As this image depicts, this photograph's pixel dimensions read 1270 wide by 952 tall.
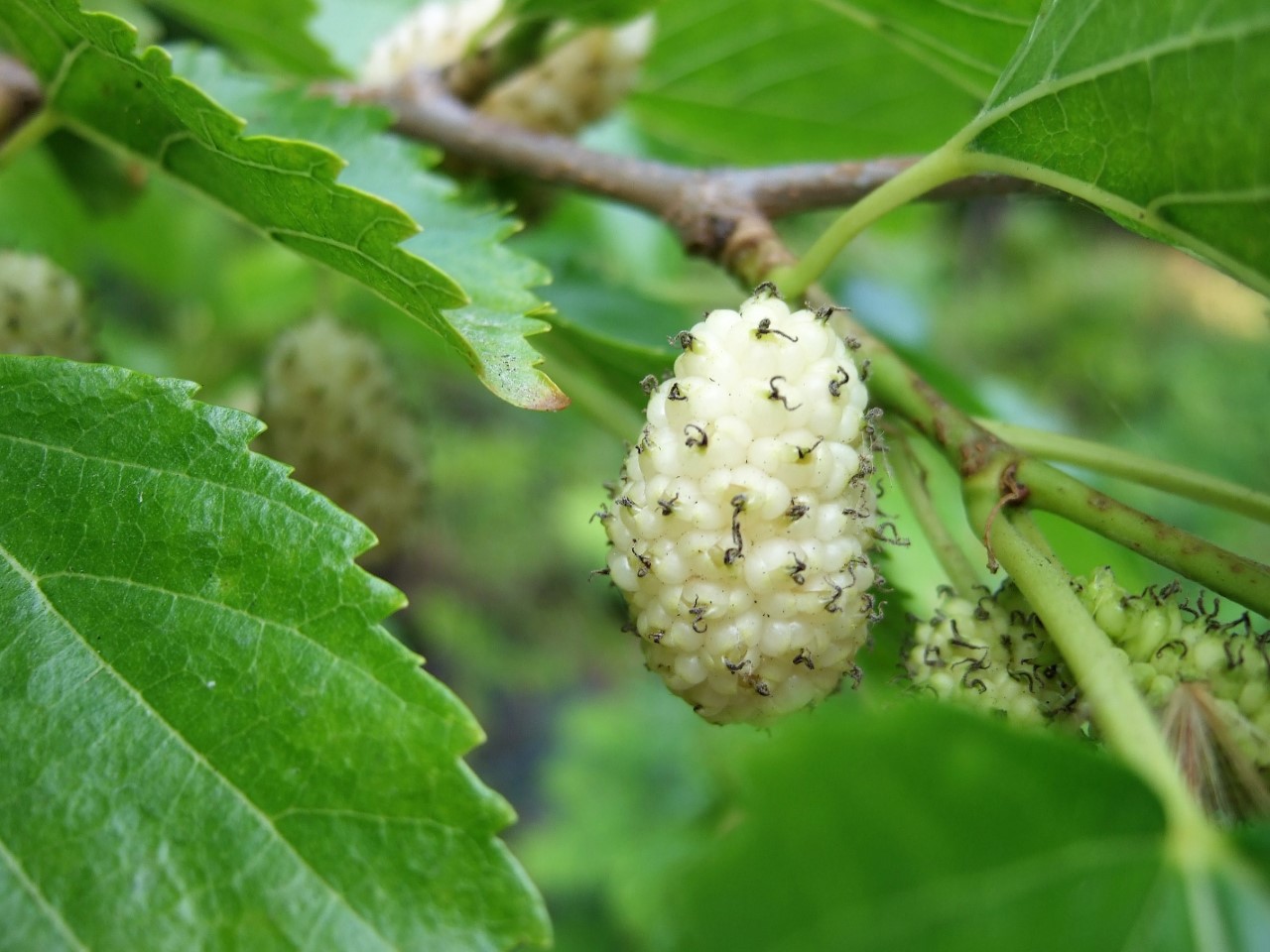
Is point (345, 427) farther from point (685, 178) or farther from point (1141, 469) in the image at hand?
point (1141, 469)

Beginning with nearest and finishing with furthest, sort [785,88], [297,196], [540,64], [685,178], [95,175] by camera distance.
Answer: [297,196], [685,178], [95,175], [540,64], [785,88]

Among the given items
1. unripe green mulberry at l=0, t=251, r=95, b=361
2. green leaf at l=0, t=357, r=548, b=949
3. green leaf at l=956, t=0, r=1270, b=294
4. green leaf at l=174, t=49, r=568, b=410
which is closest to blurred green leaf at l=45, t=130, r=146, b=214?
unripe green mulberry at l=0, t=251, r=95, b=361

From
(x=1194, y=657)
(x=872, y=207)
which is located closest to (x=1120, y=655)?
(x=1194, y=657)

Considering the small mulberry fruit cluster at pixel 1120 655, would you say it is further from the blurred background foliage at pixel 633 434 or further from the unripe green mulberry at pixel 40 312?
the unripe green mulberry at pixel 40 312

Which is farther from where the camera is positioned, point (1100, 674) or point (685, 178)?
point (685, 178)

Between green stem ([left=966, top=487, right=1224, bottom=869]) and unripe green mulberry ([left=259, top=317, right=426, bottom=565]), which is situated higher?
unripe green mulberry ([left=259, top=317, right=426, bottom=565])

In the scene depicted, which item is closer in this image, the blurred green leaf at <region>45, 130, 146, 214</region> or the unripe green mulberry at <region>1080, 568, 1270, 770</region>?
the unripe green mulberry at <region>1080, 568, 1270, 770</region>

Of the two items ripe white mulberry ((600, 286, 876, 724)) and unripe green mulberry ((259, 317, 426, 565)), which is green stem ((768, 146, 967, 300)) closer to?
ripe white mulberry ((600, 286, 876, 724))

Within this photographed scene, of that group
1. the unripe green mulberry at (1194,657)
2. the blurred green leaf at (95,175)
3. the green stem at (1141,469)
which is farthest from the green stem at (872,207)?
the blurred green leaf at (95,175)
